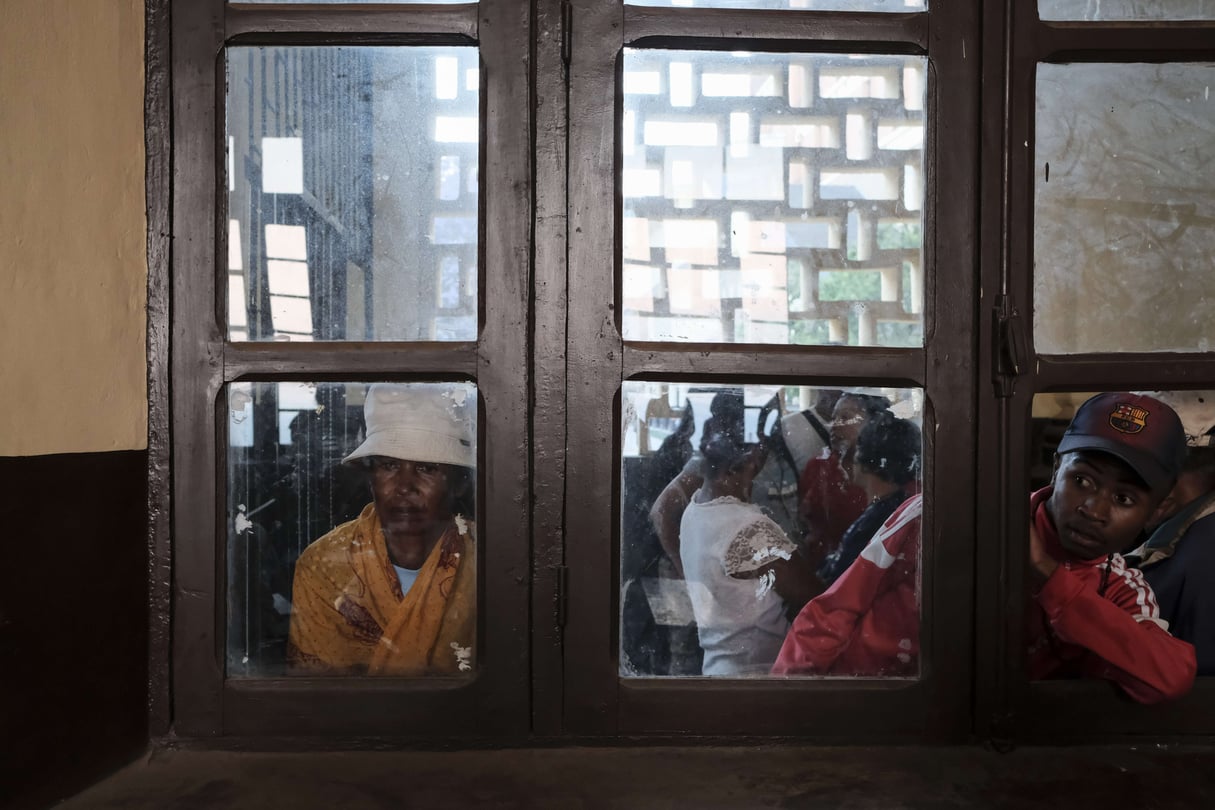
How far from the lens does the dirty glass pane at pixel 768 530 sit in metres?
1.53

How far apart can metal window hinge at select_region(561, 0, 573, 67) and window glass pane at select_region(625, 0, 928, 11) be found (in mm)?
97

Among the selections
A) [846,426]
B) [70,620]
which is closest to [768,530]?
[846,426]

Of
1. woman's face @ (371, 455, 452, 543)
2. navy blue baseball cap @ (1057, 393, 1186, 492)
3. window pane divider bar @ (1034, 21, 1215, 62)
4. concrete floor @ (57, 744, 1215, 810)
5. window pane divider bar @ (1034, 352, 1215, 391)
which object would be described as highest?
window pane divider bar @ (1034, 21, 1215, 62)

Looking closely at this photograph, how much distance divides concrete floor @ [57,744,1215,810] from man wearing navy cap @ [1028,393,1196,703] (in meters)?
0.15

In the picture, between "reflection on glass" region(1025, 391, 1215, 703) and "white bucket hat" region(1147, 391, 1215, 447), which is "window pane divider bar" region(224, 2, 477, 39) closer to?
A: "reflection on glass" region(1025, 391, 1215, 703)

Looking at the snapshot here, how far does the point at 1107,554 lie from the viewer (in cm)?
154

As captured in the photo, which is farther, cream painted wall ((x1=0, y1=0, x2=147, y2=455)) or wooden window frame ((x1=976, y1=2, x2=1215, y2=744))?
wooden window frame ((x1=976, y1=2, x2=1215, y2=744))

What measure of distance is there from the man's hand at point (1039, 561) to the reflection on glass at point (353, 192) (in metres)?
1.00

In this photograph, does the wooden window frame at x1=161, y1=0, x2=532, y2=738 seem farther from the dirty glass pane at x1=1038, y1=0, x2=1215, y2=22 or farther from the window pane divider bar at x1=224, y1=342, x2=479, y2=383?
the dirty glass pane at x1=1038, y1=0, x2=1215, y2=22

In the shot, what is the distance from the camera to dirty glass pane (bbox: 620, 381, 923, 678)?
1.53m

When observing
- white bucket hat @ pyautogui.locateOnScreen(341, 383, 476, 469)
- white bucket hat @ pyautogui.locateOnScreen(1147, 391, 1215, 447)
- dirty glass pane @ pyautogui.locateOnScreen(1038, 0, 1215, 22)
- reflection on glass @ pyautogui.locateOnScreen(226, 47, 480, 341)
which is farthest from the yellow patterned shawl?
dirty glass pane @ pyautogui.locateOnScreen(1038, 0, 1215, 22)

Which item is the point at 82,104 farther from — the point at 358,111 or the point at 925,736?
the point at 925,736

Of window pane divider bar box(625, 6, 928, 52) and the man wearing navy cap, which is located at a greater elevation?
window pane divider bar box(625, 6, 928, 52)

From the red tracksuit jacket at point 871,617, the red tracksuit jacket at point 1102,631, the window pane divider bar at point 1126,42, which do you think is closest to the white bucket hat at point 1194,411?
the red tracksuit jacket at point 1102,631
